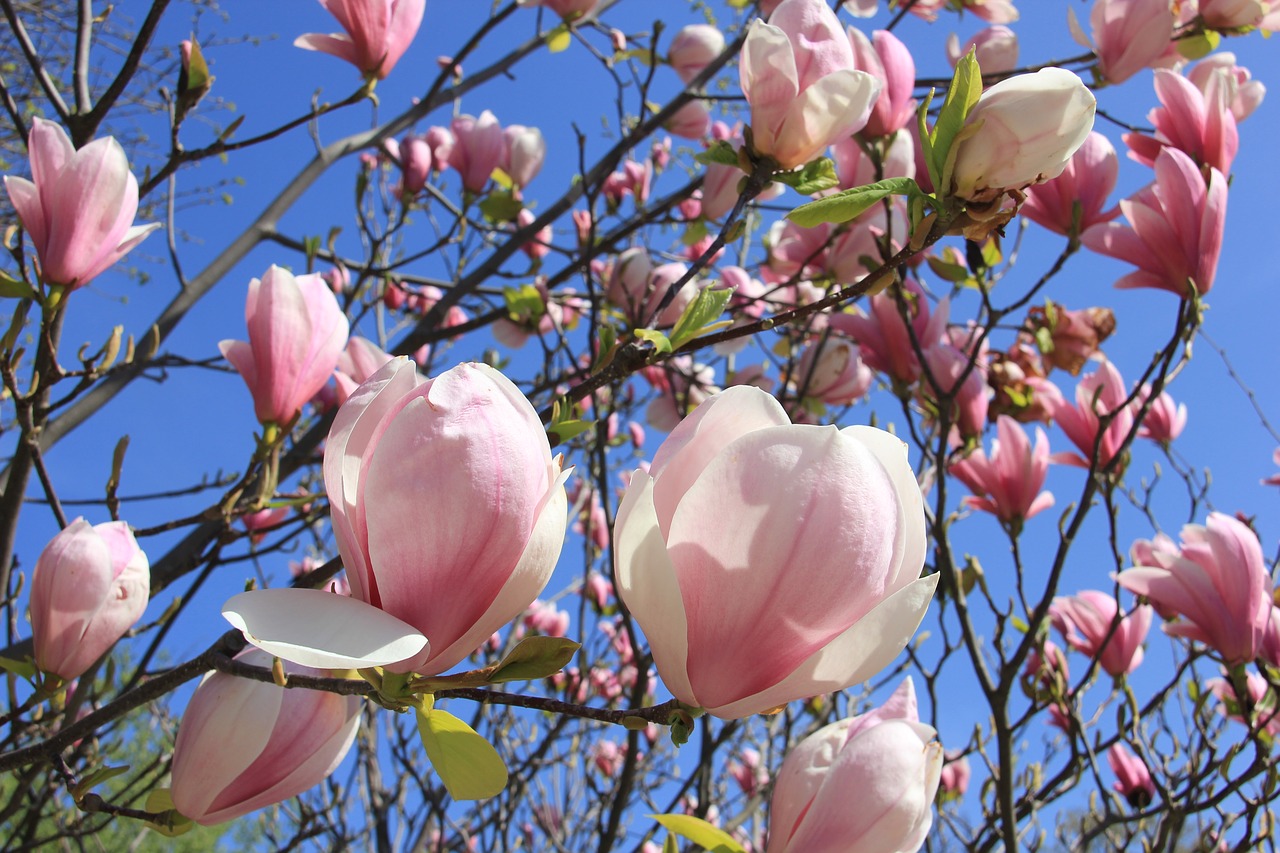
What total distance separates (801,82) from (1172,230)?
0.72 m

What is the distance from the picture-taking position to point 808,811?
591mm

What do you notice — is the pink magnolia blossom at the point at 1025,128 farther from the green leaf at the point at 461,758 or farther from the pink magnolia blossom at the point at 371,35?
the pink magnolia blossom at the point at 371,35

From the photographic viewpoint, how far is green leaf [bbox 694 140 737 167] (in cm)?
85

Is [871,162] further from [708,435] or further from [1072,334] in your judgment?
[708,435]

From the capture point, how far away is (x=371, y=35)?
1254mm

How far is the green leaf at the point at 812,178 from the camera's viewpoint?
2.74ft

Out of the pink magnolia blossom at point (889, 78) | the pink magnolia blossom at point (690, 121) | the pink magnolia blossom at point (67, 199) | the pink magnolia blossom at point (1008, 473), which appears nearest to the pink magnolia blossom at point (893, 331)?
the pink magnolia blossom at point (1008, 473)

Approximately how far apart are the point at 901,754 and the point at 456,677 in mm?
300

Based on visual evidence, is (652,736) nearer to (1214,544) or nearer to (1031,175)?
(1214,544)

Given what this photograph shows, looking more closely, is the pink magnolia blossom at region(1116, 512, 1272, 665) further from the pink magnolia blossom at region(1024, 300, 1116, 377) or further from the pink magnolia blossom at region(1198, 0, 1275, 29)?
the pink magnolia blossom at region(1198, 0, 1275, 29)

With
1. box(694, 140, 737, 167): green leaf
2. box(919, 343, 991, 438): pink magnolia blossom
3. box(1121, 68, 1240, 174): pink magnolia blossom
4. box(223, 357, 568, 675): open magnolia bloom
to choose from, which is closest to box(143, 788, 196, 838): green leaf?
box(223, 357, 568, 675): open magnolia bloom

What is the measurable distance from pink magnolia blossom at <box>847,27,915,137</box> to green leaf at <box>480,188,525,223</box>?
2.94ft

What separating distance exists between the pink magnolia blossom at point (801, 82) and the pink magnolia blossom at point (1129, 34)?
97cm

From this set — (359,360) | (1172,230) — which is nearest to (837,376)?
(1172,230)
